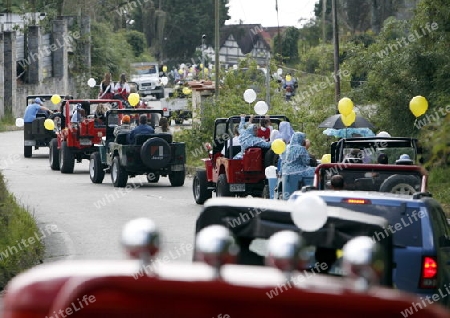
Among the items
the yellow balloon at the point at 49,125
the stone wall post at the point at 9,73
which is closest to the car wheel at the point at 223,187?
the yellow balloon at the point at 49,125

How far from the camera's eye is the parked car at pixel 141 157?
2291 centimetres

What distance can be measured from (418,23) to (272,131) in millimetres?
4332

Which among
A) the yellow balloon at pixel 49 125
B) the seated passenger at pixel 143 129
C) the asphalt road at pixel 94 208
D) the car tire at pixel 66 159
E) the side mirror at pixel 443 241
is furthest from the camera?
the yellow balloon at pixel 49 125

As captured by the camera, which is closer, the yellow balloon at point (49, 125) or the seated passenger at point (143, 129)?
the seated passenger at point (143, 129)

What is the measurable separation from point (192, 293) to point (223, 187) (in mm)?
15934

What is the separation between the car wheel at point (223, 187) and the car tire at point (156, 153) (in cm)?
324

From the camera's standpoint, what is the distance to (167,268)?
12.9 ft

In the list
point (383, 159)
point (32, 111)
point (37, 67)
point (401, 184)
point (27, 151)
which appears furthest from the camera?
point (37, 67)

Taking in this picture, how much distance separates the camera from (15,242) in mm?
12680

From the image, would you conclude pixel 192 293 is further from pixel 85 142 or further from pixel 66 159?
pixel 85 142

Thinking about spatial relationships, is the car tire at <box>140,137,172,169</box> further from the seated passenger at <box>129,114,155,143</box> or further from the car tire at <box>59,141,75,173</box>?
the car tire at <box>59,141,75,173</box>

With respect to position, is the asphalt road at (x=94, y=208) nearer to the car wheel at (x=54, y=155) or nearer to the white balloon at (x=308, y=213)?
the car wheel at (x=54, y=155)

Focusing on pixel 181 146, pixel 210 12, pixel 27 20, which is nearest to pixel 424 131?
pixel 181 146

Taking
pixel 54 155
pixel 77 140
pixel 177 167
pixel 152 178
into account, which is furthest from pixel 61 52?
pixel 177 167
